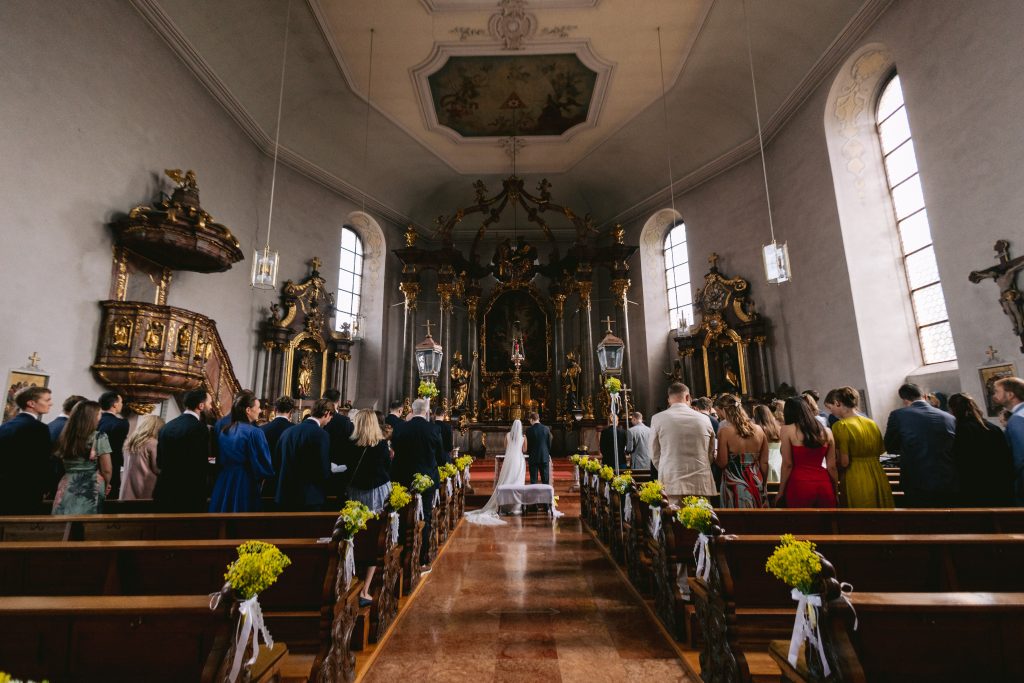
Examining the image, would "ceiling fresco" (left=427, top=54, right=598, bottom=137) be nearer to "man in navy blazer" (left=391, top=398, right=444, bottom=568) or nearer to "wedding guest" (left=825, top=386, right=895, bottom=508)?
"man in navy blazer" (left=391, top=398, right=444, bottom=568)

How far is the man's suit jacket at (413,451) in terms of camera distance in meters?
4.48

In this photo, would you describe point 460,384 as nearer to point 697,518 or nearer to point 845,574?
point 697,518

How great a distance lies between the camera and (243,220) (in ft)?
31.4

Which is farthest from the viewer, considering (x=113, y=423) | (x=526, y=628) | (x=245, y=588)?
(x=113, y=423)

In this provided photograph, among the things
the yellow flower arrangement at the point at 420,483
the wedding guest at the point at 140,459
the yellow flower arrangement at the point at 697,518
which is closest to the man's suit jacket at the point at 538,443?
the yellow flower arrangement at the point at 420,483

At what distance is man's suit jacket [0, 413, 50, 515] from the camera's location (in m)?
3.30

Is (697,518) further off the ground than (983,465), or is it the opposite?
(983,465)

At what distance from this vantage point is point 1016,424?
3.25m

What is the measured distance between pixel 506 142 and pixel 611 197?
351 cm

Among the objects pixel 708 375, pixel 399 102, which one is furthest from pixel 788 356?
pixel 399 102

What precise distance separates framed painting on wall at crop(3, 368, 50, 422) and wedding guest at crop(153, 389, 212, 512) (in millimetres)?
2785

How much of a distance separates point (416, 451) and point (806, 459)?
3076mm

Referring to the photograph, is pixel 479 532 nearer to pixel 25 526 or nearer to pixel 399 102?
pixel 25 526

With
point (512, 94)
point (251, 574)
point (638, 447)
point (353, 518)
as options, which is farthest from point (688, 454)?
point (512, 94)
